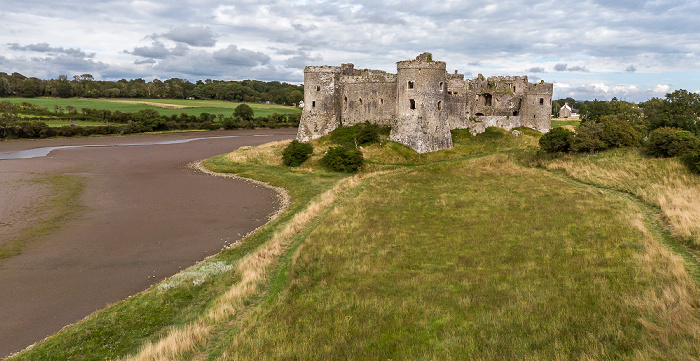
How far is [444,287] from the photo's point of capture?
37.0ft

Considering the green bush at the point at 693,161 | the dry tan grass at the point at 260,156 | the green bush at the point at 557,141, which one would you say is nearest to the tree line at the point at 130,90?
the dry tan grass at the point at 260,156

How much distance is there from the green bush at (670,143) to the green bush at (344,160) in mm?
20432

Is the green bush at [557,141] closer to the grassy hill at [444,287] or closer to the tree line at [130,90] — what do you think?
the grassy hill at [444,287]

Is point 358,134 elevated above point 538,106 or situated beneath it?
situated beneath

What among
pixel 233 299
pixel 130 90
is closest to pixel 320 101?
pixel 233 299

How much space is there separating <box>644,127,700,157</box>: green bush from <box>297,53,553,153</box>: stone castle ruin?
14851 millimetres

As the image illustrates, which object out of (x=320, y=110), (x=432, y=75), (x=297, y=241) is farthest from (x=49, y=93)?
(x=297, y=241)

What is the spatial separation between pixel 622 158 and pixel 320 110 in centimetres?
2557

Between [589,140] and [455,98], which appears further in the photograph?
[455,98]

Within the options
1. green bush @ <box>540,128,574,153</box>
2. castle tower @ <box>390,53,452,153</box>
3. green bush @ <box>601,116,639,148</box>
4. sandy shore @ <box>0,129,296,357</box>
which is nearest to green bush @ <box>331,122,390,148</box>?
castle tower @ <box>390,53,452,153</box>

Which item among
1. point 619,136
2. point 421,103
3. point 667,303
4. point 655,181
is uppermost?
point 421,103

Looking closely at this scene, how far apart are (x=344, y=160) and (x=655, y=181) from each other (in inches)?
805

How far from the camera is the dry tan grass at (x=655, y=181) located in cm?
1472

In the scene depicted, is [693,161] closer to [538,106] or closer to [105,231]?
[538,106]
